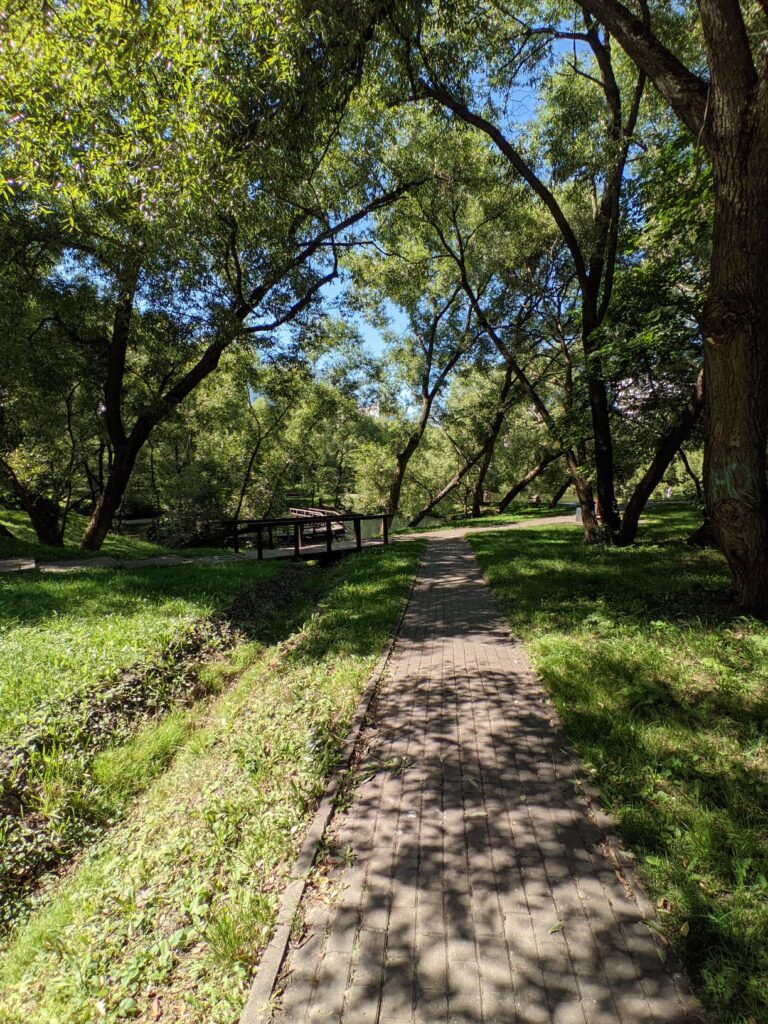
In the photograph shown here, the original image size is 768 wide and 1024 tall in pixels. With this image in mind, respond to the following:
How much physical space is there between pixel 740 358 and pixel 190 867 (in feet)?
21.8

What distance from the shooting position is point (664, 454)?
9.41 m

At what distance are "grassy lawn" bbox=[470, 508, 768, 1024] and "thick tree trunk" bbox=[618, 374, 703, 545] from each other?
2.69 meters

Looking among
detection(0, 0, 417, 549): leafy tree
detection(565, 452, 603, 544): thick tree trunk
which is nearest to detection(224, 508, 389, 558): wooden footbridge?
detection(565, 452, 603, 544): thick tree trunk

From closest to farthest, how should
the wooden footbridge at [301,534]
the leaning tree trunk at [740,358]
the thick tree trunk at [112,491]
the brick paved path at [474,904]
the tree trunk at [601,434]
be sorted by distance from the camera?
the brick paved path at [474,904], the leaning tree trunk at [740,358], the tree trunk at [601,434], the wooden footbridge at [301,534], the thick tree trunk at [112,491]

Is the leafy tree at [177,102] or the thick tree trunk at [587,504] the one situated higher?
the leafy tree at [177,102]

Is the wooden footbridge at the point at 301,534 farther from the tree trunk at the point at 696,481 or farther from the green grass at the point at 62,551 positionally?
the tree trunk at the point at 696,481

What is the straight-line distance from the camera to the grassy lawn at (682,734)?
6.91ft

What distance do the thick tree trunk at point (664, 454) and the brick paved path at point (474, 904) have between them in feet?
24.1

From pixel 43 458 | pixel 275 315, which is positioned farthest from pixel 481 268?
pixel 43 458

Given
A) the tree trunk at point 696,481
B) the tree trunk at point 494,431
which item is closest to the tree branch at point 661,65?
the tree trunk at point 696,481

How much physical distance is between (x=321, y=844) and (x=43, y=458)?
1492cm

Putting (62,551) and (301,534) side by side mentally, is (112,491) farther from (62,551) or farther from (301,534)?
(301,534)

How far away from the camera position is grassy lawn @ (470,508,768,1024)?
2107 millimetres

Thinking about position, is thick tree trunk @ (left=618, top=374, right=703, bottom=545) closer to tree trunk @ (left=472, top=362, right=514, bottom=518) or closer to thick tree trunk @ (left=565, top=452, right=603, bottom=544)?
thick tree trunk @ (left=565, top=452, right=603, bottom=544)
